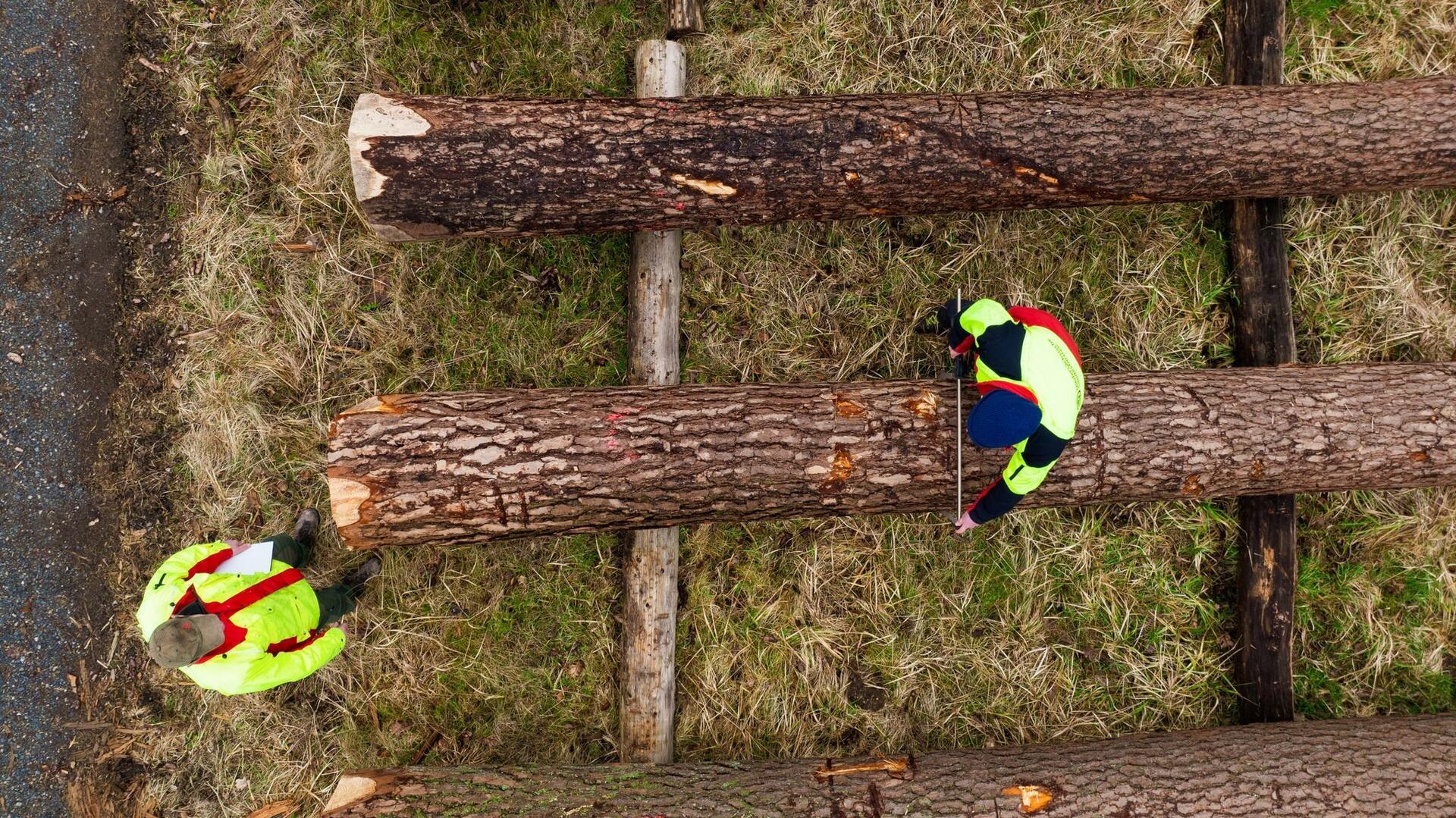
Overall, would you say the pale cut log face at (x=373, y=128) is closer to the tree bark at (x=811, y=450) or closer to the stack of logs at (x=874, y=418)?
the stack of logs at (x=874, y=418)

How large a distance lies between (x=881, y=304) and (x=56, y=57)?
499 cm

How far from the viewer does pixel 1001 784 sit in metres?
3.42

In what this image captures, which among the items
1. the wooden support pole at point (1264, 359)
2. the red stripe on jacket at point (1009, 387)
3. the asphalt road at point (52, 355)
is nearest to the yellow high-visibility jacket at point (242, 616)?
the asphalt road at point (52, 355)

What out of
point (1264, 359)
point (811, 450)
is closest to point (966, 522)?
point (811, 450)

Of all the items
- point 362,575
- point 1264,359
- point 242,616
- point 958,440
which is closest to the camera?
point 242,616

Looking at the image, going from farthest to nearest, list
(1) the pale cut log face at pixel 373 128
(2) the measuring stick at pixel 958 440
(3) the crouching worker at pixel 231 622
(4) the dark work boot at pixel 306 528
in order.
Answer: (4) the dark work boot at pixel 306 528
(2) the measuring stick at pixel 958 440
(1) the pale cut log face at pixel 373 128
(3) the crouching worker at pixel 231 622

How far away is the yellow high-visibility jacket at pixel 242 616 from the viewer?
302 cm

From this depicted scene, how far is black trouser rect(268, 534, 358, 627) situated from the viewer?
12.2ft

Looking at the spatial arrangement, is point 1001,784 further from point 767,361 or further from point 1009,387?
point 767,361

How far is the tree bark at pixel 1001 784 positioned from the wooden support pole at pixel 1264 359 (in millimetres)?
320

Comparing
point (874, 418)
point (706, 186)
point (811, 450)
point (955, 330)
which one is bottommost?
point (811, 450)

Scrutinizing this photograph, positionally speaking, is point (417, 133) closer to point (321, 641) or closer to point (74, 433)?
point (321, 641)

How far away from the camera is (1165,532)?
4.08m

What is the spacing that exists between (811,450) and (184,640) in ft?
8.77
